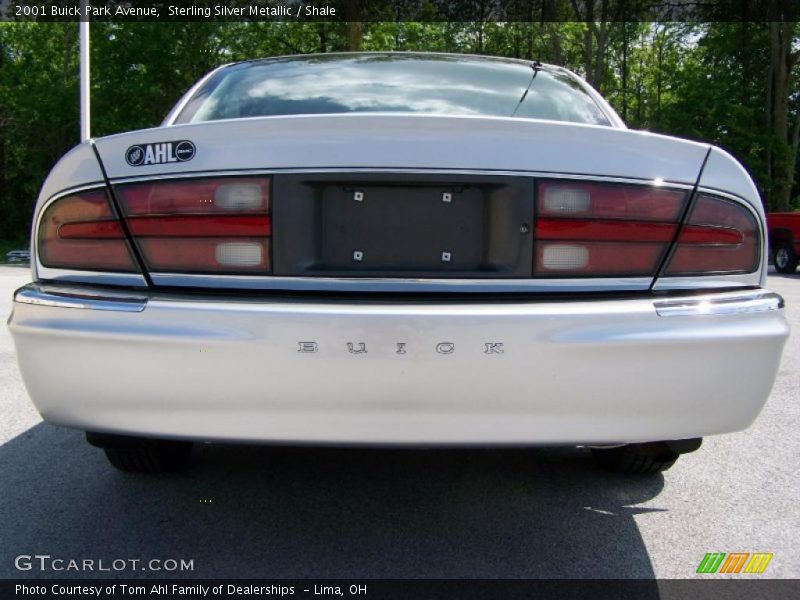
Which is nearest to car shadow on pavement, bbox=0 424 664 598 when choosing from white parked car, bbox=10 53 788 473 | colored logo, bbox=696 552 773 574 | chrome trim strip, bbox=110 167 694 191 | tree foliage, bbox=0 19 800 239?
colored logo, bbox=696 552 773 574

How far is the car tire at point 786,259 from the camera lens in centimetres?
1603

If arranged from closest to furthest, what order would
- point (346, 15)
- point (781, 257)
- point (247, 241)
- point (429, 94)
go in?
point (247, 241) < point (429, 94) < point (781, 257) < point (346, 15)

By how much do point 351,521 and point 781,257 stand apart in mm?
15966

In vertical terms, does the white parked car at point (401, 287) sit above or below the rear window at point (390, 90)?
below

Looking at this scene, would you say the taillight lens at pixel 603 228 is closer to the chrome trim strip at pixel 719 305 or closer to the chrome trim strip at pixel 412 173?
the chrome trim strip at pixel 412 173

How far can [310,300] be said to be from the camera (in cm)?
199

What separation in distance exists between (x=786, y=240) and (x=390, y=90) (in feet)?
50.6

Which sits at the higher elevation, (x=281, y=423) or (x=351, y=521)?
(x=281, y=423)

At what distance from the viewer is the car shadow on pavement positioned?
7.57 feet

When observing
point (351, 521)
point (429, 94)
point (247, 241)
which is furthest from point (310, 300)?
point (429, 94)

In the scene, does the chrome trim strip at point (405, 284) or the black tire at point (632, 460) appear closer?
the chrome trim strip at point (405, 284)

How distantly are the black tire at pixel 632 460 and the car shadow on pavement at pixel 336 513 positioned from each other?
0.15ft

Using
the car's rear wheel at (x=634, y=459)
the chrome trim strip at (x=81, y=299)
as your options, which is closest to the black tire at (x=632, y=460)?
the car's rear wheel at (x=634, y=459)

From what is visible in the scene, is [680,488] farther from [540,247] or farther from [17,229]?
[17,229]
